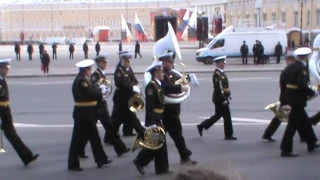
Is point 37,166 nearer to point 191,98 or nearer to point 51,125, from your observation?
point 51,125

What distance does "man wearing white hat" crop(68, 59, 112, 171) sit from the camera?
9414 mm

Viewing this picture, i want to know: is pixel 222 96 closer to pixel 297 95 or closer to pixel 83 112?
pixel 297 95

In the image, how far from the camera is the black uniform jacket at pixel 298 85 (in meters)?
10.2

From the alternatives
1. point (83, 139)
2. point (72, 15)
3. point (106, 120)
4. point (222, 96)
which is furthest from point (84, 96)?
point (72, 15)

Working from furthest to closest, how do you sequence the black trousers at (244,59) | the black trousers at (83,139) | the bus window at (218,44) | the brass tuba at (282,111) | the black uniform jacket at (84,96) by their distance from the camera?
1. the bus window at (218,44)
2. the black trousers at (244,59)
3. the brass tuba at (282,111)
4. the black trousers at (83,139)
5. the black uniform jacket at (84,96)

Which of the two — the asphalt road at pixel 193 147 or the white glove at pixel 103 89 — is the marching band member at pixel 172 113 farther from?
the white glove at pixel 103 89

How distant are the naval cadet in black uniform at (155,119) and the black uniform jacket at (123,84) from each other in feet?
6.60

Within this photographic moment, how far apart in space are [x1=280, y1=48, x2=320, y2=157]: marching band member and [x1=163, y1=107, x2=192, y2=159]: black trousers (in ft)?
5.38

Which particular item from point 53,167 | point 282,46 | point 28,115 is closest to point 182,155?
point 53,167

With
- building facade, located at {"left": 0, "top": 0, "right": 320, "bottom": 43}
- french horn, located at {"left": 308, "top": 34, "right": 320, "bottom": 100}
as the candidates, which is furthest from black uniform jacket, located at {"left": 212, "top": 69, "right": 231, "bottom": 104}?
building facade, located at {"left": 0, "top": 0, "right": 320, "bottom": 43}

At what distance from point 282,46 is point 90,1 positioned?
78847mm

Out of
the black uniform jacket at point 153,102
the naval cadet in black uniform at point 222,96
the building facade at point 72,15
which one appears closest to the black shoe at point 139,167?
the black uniform jacket at point 153,102

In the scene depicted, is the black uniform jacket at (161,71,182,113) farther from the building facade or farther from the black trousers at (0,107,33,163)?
the building facade

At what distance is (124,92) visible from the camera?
11398 millimetres
